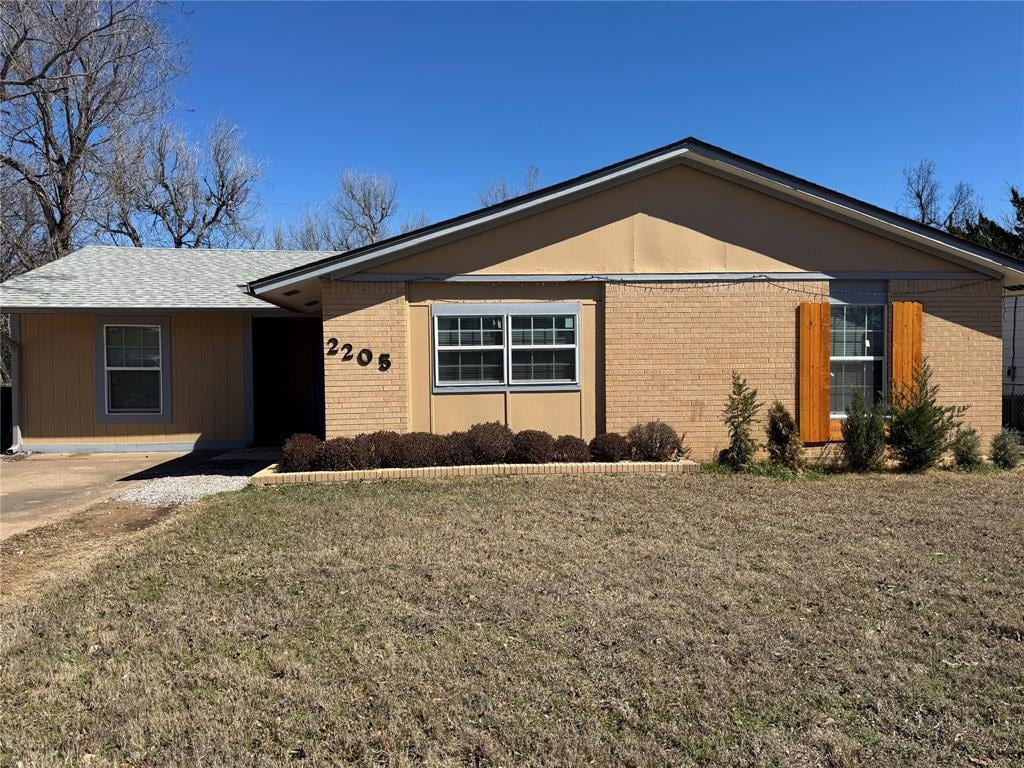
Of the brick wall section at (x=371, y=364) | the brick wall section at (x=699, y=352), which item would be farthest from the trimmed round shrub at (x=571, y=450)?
the brick wall section at (x=371, y=364)

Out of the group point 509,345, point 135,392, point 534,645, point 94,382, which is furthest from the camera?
point 135,392

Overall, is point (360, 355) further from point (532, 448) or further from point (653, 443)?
point (653, 443)

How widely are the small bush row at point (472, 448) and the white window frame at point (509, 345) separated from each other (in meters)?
0.70

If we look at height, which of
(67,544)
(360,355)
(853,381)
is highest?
(360,355)

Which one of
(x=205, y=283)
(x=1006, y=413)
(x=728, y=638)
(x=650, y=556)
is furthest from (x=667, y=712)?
(x=1006, y=413)

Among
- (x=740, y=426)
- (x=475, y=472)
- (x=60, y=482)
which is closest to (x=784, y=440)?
(x=740, y=426)

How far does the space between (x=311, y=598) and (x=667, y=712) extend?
104 inches

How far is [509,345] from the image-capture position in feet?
33.2

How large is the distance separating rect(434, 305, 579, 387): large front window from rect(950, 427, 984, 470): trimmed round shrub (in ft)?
18.7

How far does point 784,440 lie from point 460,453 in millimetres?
4641

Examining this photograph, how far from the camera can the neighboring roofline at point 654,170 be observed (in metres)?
9.65

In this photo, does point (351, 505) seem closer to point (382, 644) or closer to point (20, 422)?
point (382, 644)

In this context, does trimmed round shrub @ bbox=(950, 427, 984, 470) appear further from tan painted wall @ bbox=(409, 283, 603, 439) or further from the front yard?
tan painted wall @ bbox=(409, 283, 603, 439)

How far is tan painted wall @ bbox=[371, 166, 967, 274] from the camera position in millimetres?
10070
